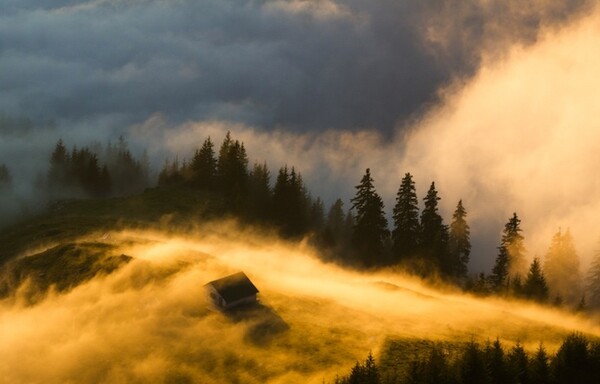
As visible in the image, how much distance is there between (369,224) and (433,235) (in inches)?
403

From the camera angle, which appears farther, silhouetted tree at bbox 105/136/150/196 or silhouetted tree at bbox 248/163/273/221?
silhouetted tree at bbox 105/136/150/196

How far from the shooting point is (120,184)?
14875cm

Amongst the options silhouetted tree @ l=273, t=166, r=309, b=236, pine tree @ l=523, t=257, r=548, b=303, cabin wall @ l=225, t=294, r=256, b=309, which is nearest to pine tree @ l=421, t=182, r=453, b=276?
pine tree @ l=523, t=257, r=548, b=303

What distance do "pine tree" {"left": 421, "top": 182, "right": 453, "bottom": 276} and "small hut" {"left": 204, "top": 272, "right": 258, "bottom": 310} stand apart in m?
36.7

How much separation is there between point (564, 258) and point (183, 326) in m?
65.5

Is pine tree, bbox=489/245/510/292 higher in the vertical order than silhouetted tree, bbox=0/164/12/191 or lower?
lower

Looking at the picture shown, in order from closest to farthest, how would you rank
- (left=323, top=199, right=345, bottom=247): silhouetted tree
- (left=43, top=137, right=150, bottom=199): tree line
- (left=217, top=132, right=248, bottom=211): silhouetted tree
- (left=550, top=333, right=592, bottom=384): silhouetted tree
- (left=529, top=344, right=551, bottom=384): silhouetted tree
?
1. (left=529, top=344, right=551, bottom=384): silhouetted tree
2. (left=550, top=333, right=592, bottom=384): silhouetted tree
3. (left=217, top=132, right=248, bottom=211): silhouetted tree
4. (left=43, top=137, right=150, bottom=199): tree line
5. (left=323, top=199, right=345, bottom=247): silhouetted tree

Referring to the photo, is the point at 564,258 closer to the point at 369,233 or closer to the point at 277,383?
the point at 369,233

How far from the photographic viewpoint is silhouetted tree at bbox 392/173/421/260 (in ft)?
330

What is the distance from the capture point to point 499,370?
51.3 meters

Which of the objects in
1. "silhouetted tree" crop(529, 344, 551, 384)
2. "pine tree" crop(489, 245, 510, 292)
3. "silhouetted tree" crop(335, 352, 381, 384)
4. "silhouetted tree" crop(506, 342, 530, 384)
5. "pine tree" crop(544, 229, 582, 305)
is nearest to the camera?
"silhouetted tree" crop(506, 342, 530, 384)

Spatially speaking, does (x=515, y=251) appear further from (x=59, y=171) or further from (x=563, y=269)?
(x=59, y=171)

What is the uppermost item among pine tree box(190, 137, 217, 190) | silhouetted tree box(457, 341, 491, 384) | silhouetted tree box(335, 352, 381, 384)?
pine tree box(190, 137, 217, 190)

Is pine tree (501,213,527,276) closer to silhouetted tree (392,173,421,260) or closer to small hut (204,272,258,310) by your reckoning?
silhouetted tree (392,173,421,260)
